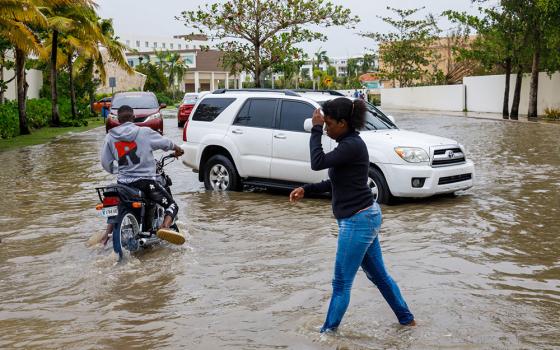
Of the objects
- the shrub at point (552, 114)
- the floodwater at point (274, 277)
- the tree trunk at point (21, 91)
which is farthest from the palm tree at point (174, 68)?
the floodwater at point (274, 277)

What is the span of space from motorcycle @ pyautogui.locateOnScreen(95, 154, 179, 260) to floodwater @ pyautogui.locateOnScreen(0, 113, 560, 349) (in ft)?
0.78

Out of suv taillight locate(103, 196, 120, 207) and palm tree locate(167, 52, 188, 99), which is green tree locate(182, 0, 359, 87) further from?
palm tree locate(167, 52, 188, 99)

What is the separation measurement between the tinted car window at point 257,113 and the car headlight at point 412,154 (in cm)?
247

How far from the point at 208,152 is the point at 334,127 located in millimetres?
8102

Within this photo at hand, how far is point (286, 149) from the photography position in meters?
11.9

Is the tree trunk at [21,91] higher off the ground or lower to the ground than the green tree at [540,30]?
lower

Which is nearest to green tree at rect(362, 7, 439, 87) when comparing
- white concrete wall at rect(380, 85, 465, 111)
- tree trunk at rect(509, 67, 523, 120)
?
white concrete wall at rect(380, 85, 465, 111)

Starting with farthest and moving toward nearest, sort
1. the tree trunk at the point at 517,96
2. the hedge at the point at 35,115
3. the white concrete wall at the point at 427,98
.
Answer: the white concrete wall at the point at 427,98, the tree trunk at the point at 517,96, the hedge at the point at 35,115

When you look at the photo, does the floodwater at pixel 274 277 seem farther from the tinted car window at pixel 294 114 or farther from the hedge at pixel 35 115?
the hedge at pixel 35 115

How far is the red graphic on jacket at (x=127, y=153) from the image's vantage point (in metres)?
8.13

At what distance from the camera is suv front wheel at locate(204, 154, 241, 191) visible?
1271 cm

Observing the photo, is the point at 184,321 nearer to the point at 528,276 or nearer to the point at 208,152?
the point at 528,276

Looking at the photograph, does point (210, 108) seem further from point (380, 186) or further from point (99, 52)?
point (99, 52)

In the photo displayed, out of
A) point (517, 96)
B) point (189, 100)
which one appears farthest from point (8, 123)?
point (517, 96)
